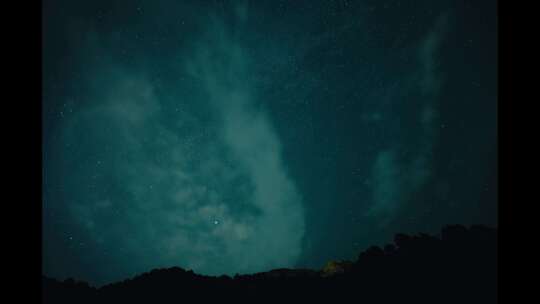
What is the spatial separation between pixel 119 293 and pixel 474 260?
40795 millimetres

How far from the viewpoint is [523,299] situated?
1181 millimetres

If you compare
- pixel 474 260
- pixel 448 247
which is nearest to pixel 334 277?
pixel 448 247

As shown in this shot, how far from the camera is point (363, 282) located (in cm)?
3269

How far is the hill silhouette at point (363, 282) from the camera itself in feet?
105

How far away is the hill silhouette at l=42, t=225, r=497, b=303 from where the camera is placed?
31906 millimetres
